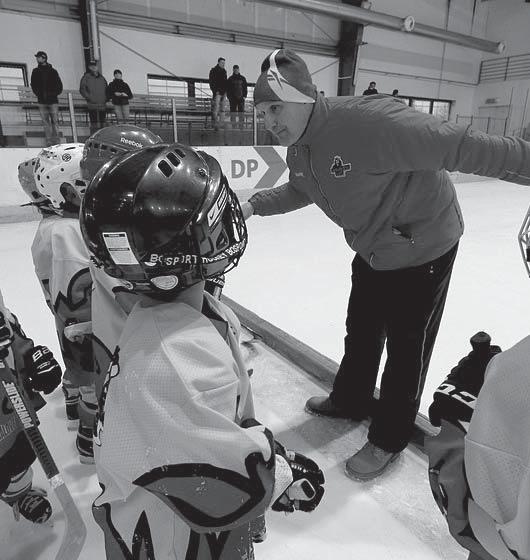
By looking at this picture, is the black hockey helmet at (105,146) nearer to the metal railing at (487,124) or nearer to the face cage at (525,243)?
the face cage at (525,243)

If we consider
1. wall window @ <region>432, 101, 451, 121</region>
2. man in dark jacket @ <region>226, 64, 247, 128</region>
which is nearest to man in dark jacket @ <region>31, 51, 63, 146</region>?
man in dark jacket @ <region>226, 64, 247, 128</region>

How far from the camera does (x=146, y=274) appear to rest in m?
0.66

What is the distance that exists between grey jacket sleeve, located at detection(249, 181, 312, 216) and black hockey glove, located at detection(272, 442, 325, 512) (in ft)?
3.70

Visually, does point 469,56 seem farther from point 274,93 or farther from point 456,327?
point 274,93

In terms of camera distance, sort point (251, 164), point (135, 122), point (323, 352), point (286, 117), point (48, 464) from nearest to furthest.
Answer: point (48, 464) → point (286, 117) → point (323, 352) → point (251, 164) → point (135, 122)

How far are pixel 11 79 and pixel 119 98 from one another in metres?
2.81

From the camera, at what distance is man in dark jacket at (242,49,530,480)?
1.15m

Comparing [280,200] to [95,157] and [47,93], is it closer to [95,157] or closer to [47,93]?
[95,157]

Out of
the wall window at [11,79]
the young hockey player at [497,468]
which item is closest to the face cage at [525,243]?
the young hockey player at [497,468]

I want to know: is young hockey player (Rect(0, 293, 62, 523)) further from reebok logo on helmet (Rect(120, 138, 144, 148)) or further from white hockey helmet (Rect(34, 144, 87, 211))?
reebok logo on helmet (Rect(120, 138, 144, 148))

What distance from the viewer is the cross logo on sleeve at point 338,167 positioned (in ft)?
4.17

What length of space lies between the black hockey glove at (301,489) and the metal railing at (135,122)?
566 cm

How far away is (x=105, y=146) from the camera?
4.34 feet

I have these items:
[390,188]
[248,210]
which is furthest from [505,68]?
[390,188]
